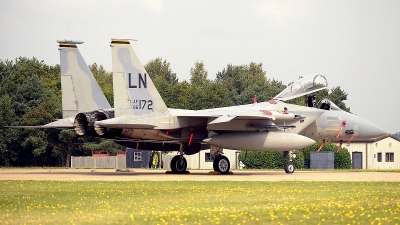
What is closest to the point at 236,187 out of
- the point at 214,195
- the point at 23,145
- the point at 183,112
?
the point at 214,195

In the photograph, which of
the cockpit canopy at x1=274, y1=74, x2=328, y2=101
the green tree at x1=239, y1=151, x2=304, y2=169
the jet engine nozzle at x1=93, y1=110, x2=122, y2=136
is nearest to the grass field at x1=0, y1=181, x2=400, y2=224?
the jet engine nozzle at x1=93, y1=110, x2=122, y2=136

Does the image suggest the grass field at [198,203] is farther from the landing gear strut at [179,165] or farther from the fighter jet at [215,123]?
the landing gear strut at [179,165]

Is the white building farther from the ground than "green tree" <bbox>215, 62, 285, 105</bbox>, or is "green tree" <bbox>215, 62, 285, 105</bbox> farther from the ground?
"green tree" <bbox>215, 62, 285, 105</bbox>

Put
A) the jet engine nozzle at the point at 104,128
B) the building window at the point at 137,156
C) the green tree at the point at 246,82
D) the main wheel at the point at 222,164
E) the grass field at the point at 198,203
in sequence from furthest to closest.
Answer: the green tree at the point at 246,82 → the building window at the point at 137,156 → the main wheel at the point at 222,164 → the jet engine nozzle at the point at 104,128 → the grass field at the point at 198,203

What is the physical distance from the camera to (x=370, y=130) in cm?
3406

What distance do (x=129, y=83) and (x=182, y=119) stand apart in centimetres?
309

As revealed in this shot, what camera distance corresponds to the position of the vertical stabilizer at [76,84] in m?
31.9

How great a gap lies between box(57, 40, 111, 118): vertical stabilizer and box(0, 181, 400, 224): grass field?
969 cm

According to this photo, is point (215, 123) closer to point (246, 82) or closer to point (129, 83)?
point (129, 83)

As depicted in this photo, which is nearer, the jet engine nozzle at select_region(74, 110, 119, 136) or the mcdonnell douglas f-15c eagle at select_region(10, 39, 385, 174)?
the mcdonnell douglas f-15c eagle at select_region(10, 39, 385, 174)

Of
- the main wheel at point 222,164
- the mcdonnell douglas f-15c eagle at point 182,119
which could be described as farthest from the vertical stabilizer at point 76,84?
the main wheel at point 222,164

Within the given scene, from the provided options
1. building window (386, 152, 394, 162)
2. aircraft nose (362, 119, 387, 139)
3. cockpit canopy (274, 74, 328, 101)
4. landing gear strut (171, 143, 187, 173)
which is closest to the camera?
landing gear strut (171, 143, 187, 173)

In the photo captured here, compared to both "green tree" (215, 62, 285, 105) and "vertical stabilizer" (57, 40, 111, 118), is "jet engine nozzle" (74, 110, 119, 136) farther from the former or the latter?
"green tree" (215, 62, 285, 105)

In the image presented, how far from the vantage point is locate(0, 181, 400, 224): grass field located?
44.1 ft
